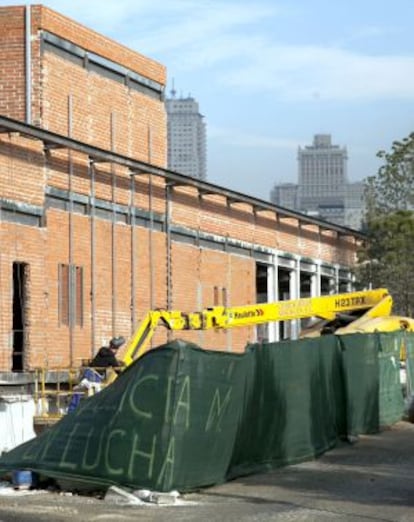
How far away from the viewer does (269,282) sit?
35.8 m

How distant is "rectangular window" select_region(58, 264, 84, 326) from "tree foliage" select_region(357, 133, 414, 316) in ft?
61.5

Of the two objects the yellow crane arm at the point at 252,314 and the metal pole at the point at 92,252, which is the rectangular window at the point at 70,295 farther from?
the yellow crane arm at the point at 252,314

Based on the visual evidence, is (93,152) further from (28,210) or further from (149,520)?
(149,520)

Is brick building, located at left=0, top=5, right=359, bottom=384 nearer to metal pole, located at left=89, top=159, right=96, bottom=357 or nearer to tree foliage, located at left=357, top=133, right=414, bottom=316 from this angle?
metal pole, located at left=89, top=159, right=96, bottom=357

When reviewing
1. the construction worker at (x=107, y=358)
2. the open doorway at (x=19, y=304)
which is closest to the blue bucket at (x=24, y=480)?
the construction worker at (x=107, y=358)

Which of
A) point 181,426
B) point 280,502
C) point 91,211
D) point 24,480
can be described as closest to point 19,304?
point 91,211

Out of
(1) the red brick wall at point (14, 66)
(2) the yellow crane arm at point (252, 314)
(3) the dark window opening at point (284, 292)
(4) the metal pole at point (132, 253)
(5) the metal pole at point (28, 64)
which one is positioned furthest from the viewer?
(3) the dark window opening at point (284, 292)

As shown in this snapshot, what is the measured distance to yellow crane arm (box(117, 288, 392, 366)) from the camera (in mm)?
23109

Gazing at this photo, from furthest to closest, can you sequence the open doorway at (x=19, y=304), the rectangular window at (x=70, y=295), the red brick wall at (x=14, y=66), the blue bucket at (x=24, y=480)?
the red brick wall at (x=14, y=66)
the rectangular window at (x=70, y=295)
the open doorway at (x=19, y=304)
the blue bucket at (x=24, y=480)

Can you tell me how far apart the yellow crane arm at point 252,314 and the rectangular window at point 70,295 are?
51.7 inches

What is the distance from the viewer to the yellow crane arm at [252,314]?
75.8 feet

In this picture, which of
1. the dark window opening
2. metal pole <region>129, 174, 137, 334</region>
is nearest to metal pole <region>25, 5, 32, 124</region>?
metal pole <region>129, 174, 137, 334</region>

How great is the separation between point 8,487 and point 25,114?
547 inches

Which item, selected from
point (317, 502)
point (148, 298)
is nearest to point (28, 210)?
point (148, 298)
